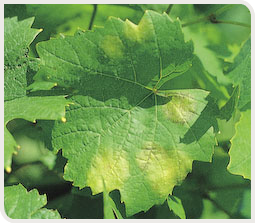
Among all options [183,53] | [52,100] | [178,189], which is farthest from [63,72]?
[178,189]

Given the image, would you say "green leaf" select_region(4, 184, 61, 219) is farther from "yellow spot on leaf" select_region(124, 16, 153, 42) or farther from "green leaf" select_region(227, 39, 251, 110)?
"green leaf" select_region(227, 39, 251, 110)

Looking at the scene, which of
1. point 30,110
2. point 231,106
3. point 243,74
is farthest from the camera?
point 243,74

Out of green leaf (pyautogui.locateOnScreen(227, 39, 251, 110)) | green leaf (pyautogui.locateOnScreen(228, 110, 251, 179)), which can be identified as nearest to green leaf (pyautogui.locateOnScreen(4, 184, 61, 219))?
green leaf (pyautogui.locateOnScreen(228, 110, 251, 179))

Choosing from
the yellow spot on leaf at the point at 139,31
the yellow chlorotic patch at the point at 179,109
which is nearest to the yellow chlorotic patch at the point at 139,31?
the yellow spot on leaf at the point at 139,31

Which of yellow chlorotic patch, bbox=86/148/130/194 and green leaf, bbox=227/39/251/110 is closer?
yellow chlorotic patch, bbox=86/148/130/194

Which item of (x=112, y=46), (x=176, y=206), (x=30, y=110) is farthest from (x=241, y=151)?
(x=30, y=110)

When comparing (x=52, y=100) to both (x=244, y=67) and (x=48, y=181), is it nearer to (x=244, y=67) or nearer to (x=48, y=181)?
(x=48, y=181)

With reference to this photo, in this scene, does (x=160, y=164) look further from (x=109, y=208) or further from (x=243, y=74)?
(x=243, y=74)
